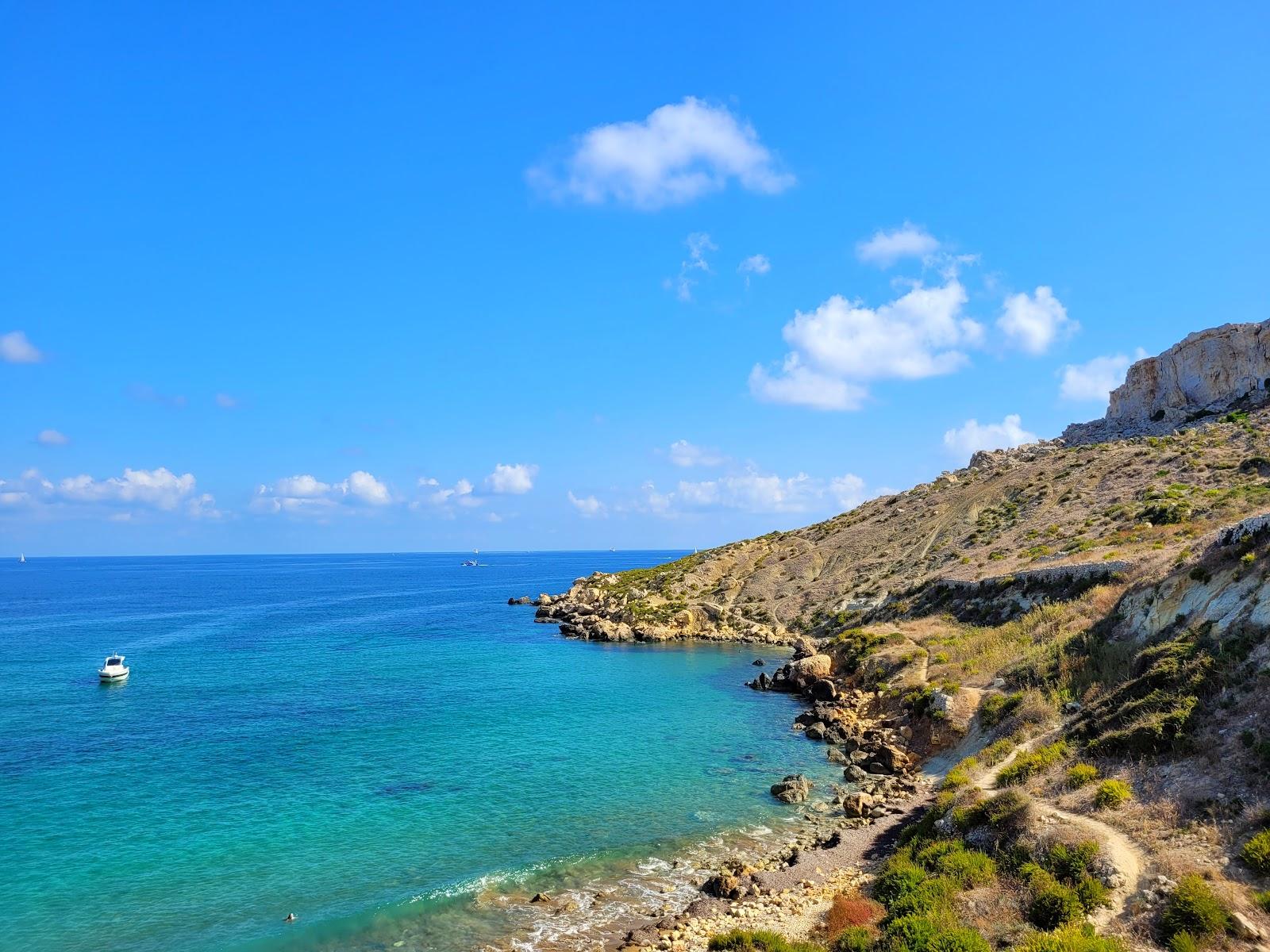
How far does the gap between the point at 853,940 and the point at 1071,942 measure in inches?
194

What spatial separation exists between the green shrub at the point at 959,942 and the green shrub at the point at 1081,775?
27.0ft

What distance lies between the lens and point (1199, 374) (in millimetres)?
100750

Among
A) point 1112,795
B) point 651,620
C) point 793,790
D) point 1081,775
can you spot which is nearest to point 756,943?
point 1112,795

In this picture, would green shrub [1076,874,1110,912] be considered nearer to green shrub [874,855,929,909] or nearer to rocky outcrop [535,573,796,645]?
green shrub [874,855,929,909]

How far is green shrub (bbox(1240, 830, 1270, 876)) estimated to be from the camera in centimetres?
1594

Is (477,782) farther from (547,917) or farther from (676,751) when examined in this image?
(547,917)

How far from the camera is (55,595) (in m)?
165

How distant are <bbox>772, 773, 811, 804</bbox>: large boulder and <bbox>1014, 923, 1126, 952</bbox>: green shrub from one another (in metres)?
15.7

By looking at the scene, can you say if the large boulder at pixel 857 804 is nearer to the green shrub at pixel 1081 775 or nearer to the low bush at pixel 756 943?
the green shrub at pixel 1081 775

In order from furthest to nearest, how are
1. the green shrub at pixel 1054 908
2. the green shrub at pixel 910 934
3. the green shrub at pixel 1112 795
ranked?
the green shrub at pixel 1112 795, the green shrub at pixel 910 934, the green shrub at pixel 1054 908

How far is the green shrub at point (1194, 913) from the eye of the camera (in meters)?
14.8

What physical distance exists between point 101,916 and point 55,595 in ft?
603

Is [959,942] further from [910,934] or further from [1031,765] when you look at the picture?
[1031,765]

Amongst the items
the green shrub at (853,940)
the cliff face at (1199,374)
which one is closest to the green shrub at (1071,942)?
the green shrub at (853,940)
